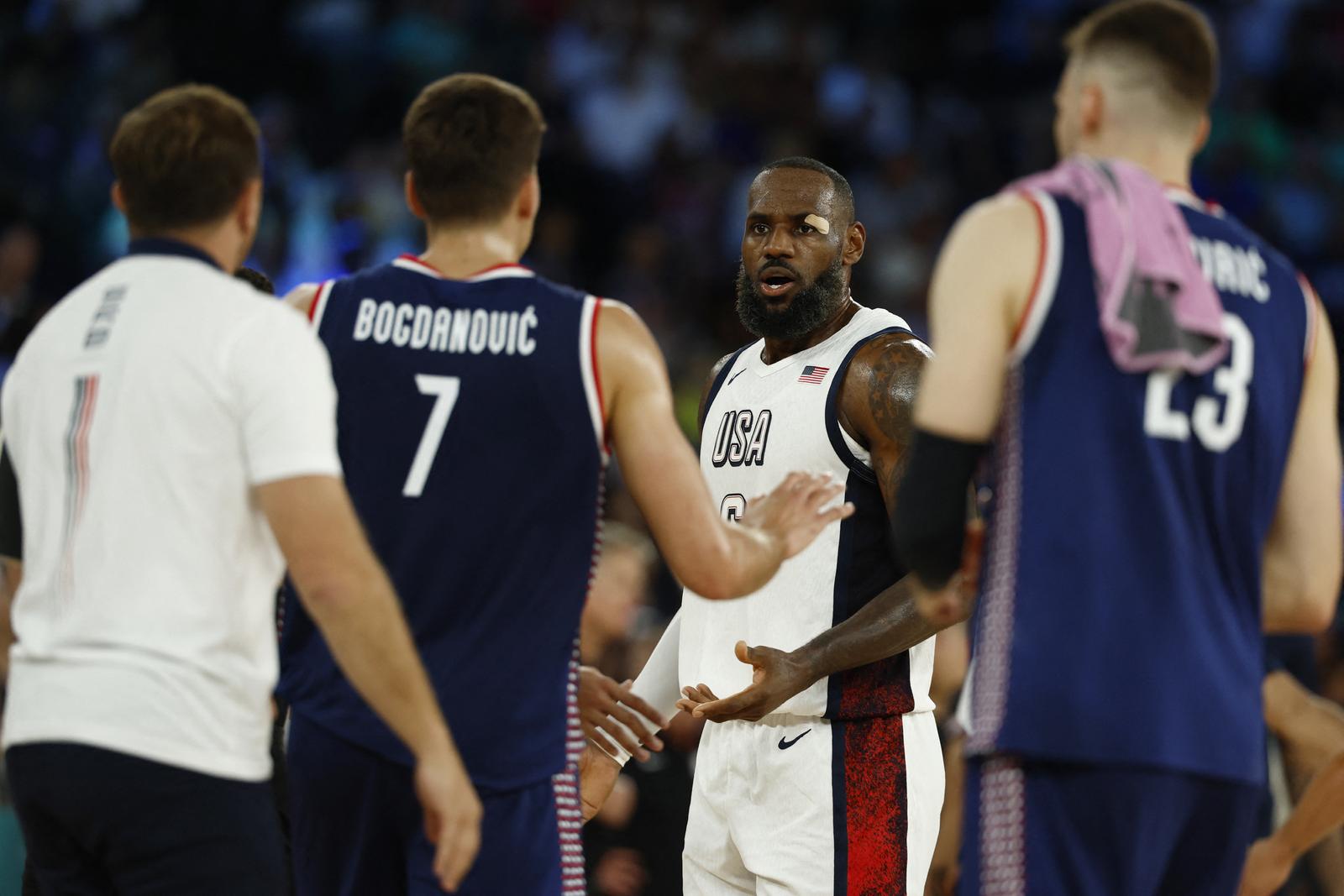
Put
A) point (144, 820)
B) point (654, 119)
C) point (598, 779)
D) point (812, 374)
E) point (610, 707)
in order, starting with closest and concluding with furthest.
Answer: point (144, 820) → point (610, 707) → point (598, 779) → point (812, 374) → point (654, 119)

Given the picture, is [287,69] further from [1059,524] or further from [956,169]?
[1059,524]

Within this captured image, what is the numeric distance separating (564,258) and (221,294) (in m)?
10.8

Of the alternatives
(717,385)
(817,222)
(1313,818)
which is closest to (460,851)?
(717,385)

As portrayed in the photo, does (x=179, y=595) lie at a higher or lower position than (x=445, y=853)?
higher

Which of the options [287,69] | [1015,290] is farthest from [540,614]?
[287,69]

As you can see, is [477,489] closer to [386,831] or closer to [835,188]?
[386,831]

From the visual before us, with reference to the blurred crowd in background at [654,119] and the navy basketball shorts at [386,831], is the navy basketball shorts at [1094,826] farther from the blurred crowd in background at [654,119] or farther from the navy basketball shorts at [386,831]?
the blurred crowd in background at [654,119]

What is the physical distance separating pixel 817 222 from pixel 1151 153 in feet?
7.71

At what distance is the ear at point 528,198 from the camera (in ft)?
14.6

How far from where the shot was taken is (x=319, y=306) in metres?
4.44

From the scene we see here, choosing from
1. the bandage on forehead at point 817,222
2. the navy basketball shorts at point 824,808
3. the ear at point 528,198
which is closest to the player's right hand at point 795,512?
the ear at point 528,198

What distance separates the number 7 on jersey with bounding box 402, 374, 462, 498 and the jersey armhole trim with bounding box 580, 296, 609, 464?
0.31 meters

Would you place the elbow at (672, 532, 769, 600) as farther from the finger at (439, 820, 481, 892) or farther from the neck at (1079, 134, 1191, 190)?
the neck at (1079, 134, 1191, 190)

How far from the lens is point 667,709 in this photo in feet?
20.5
